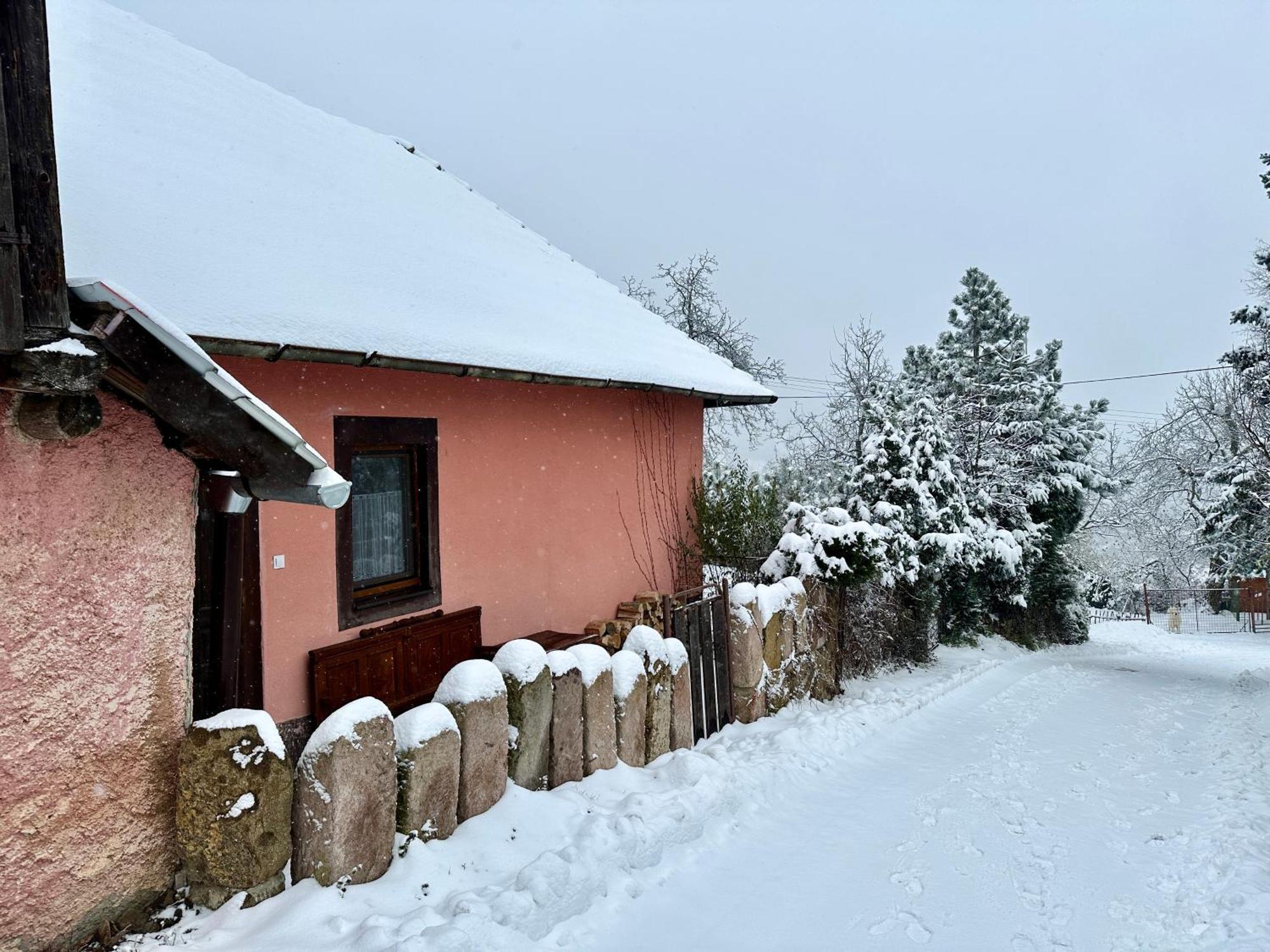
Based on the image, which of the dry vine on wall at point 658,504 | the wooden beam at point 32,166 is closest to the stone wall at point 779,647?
the dry vine on wall at point 658,504

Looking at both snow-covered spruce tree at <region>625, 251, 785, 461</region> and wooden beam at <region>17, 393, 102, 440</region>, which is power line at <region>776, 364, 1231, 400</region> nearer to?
snow-covered spruce tree at <region>625, 251, 785, 461</region>

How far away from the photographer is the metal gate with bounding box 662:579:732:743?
232 inches

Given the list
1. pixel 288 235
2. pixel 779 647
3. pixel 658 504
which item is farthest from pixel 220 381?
pixel 658 504

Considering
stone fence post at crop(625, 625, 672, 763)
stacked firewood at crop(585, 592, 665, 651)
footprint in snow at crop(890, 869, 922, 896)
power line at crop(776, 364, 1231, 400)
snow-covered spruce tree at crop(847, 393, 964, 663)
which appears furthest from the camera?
power line at crop(776, 364, 1231, 400)

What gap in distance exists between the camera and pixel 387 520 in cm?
586

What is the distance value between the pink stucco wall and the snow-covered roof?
490mm

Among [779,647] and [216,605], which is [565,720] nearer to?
[216,605]

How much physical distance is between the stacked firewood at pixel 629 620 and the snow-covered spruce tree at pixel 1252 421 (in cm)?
941

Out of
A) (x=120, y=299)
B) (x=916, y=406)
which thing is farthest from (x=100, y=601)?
(x=916, y=406)

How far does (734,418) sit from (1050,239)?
2980 inches

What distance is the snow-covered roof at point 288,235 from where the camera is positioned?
173 inches

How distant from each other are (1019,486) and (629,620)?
11.1 metres

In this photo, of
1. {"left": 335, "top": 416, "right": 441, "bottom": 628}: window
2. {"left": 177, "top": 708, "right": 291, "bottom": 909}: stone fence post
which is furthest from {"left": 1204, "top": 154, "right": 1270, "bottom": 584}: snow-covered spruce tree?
{"left": 177, "top": 708, "right": 291, "bottom": 909}: stone fence post

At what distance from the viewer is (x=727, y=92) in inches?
4633
